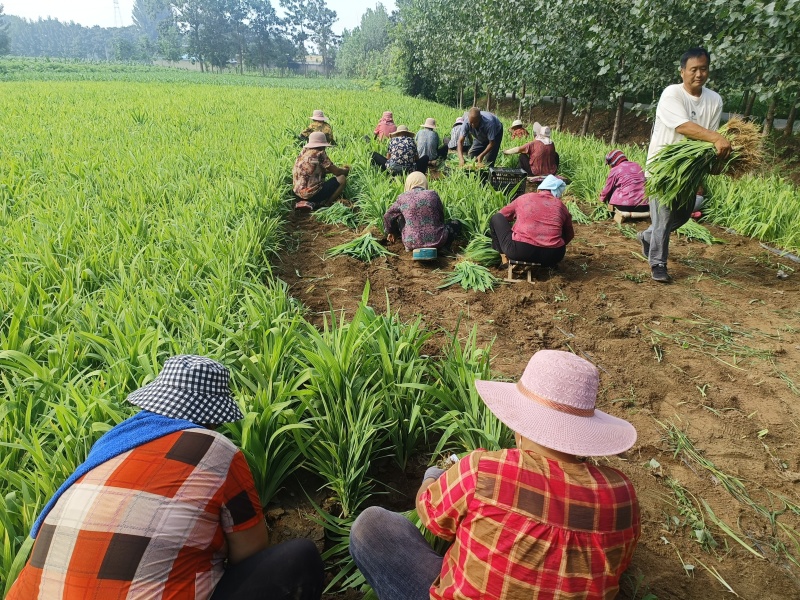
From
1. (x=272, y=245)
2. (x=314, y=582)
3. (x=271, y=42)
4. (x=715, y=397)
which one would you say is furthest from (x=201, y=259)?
(x=271, y=42)

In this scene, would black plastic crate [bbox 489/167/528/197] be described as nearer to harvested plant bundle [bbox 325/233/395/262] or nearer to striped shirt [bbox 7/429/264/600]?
harvested plant bundle [bbox 325/233/395/262]

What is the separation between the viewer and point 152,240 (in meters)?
3.60

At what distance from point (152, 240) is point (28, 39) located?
163 meters

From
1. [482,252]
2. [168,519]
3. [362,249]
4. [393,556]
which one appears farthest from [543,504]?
[362,249]

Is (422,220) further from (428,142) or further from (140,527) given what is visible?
(140,527)

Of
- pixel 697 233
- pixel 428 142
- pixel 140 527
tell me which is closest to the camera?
pixel 140 527

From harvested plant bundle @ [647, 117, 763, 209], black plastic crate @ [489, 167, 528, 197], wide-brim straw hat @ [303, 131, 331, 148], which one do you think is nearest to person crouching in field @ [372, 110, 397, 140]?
wide-brim straw hat @ [303, 131, 331, 148]

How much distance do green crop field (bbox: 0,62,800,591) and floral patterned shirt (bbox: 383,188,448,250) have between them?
0.50 meters

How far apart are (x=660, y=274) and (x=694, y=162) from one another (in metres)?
0.93

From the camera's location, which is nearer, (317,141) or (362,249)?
(362,249)

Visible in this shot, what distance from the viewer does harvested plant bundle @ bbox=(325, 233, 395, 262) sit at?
4445 millimetres

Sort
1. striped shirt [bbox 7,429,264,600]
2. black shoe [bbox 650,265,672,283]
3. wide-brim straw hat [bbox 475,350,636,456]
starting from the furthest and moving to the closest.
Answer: black shoe [bbox 650,265,672,283], wide-brim straw hat [bbox 475,350,636,456], striped shirt [bbox 7,429,264,600]

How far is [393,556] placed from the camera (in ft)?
4.52

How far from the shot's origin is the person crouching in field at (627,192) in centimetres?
538
